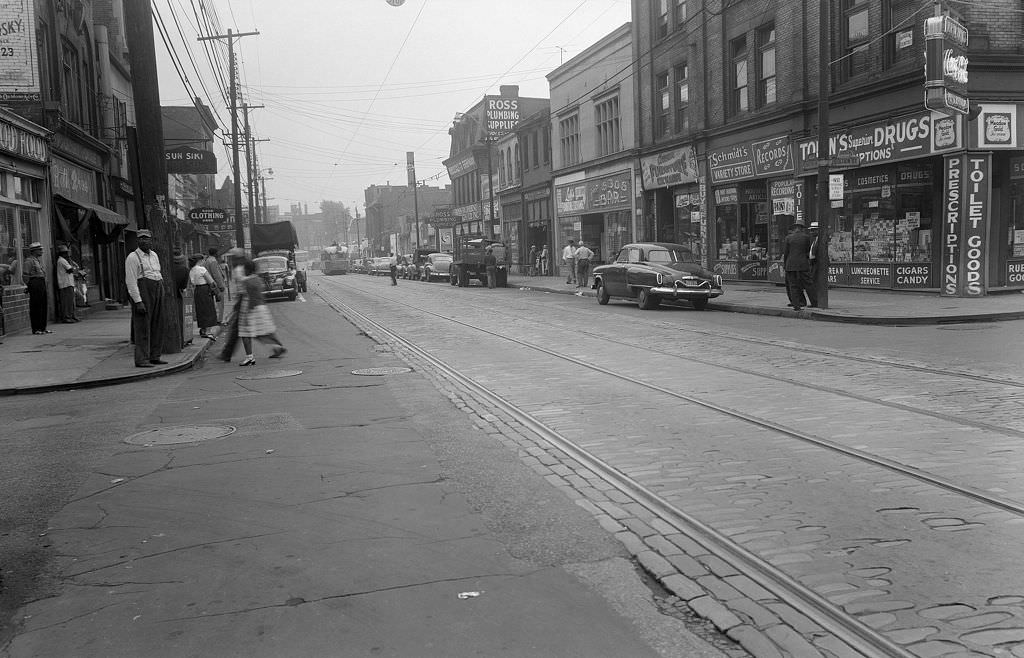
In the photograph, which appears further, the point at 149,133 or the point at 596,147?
the point at 596,147

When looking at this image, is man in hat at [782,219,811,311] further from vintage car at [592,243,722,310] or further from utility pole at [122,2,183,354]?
utility pole at [122,2,183,354]

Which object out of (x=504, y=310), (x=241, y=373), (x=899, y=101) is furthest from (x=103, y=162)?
(x=899, y=101)

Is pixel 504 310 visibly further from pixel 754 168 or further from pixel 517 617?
pixel 517 617

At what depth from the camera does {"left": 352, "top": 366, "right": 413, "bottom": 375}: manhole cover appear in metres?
11.2

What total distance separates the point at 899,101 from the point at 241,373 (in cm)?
1688

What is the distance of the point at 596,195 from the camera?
39125 millimetres

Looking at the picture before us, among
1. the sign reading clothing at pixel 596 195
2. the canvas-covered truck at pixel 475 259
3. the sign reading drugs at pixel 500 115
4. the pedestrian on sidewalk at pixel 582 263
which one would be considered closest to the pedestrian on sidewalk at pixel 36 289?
the pedestrian on sidewalk at pixel 582 263

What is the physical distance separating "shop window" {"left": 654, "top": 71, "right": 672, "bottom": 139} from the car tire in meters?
13.6

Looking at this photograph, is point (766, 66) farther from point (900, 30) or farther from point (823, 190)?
point (823, 190)

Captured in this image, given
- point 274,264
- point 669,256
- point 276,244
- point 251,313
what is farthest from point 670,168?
point 251,313

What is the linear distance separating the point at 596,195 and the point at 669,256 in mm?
18148

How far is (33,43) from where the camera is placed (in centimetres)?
1898

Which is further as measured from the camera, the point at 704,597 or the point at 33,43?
the point at 33,43

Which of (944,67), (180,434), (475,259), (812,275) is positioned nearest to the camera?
(180,434)
